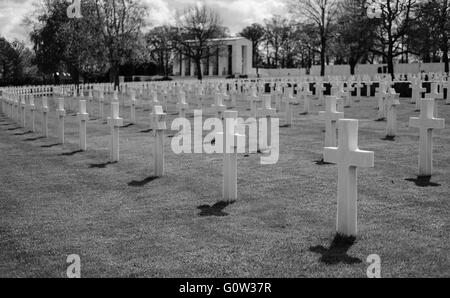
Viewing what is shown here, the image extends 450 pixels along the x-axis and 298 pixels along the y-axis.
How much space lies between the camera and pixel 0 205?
6543mm

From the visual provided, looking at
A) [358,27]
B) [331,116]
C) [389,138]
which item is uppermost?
[358,27]

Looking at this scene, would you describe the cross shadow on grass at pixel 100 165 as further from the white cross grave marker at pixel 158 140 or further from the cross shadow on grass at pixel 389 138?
the cross shadow on grass at pixel 389 138

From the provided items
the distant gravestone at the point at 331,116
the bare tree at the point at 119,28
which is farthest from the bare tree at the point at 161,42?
the distant gravestone at the point at 331,116

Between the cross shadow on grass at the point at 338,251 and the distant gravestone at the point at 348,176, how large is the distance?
0.08 metres

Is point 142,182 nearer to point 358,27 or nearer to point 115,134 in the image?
point 115,134

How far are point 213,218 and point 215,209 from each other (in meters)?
0.37

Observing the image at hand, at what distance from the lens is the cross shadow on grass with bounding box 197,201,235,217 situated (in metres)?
5.91

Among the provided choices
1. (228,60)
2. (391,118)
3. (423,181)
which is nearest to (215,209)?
(423,181)

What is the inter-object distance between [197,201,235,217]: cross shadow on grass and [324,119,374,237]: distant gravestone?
1.37m

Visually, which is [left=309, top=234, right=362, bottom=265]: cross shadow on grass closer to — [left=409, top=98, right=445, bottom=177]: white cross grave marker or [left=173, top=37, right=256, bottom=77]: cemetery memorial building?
[left=409, top=98, right=445, bottom=177]: white cross grave marker

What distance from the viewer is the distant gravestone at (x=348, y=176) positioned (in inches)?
194

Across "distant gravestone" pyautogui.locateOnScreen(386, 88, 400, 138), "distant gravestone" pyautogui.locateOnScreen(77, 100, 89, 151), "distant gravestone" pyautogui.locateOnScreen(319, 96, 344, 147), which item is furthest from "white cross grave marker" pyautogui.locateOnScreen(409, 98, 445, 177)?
"distant gravestone" pyautogui.locateOnScreen(77, 100, 89, 151)

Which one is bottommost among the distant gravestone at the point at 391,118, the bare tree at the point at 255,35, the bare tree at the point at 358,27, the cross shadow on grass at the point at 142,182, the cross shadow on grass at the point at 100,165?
the cross shadow on grass at the point at 142,182

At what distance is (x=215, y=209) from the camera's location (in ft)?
20.1
